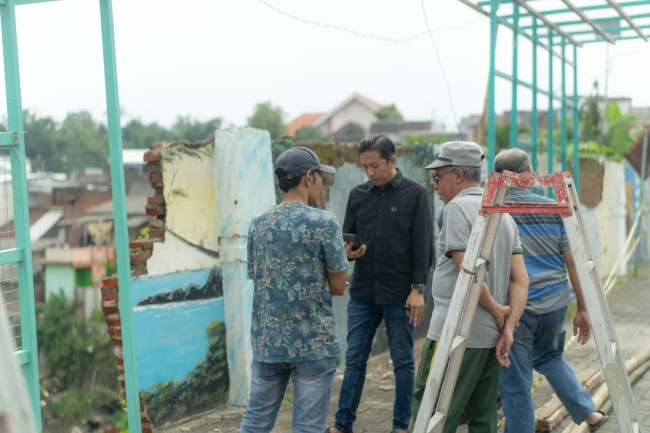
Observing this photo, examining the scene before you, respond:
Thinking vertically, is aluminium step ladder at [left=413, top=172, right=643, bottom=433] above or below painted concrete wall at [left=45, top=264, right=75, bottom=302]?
above

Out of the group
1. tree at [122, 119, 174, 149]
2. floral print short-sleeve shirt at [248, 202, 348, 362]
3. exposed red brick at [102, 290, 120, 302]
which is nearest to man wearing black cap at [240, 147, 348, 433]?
floral print short-sleeve shirt at [248, 202, 348, 362]

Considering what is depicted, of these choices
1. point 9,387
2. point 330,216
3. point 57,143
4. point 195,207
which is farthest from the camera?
point 57,143

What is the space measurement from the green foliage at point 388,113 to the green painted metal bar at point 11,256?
326 ft


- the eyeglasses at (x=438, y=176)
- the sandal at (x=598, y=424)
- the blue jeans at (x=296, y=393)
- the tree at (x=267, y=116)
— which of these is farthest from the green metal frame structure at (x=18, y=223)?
the tree at (x=267, y=116)

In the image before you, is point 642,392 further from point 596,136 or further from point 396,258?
point 596,136

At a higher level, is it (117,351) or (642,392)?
(117,351)

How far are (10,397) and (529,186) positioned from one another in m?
2.83

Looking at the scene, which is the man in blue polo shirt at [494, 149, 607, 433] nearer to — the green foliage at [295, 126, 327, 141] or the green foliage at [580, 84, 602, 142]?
the green foliage at [580, 84, 602, 142]

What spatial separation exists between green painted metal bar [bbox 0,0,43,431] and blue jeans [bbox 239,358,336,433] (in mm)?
1119

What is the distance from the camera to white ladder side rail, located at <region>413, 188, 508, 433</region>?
155 inches

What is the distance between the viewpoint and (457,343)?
400 cm

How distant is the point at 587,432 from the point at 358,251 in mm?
1945

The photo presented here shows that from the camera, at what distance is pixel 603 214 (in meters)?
15.2

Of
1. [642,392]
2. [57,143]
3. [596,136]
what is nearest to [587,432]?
[642,392]
